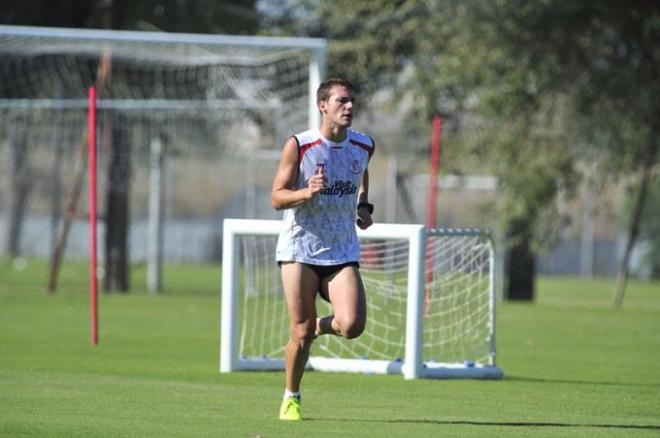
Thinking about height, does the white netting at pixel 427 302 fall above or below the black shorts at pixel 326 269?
below

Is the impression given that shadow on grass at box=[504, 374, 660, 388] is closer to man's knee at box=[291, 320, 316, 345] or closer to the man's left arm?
the man's left arm

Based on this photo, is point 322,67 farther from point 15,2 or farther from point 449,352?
point 15,2

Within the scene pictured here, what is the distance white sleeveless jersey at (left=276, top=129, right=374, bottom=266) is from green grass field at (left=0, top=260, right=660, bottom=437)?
114 cm

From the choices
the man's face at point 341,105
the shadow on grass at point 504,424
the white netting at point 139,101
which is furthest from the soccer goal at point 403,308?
the white netting at point 139,101

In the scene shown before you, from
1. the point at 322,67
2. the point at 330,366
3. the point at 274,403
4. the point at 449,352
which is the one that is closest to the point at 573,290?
the point at 322,67

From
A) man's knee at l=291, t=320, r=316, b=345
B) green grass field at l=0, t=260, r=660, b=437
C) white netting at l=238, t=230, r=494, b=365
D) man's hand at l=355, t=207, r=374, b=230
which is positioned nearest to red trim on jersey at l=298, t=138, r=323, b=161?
man's hand at l=355, t=207, r=374, b=230

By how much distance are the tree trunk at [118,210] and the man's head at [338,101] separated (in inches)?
723

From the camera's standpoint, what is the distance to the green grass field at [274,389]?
927 centimetres

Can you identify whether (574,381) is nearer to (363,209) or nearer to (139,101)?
(363,209)

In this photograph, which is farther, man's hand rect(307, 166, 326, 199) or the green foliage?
the green foliage

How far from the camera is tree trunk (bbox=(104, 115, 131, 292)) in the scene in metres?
27.9

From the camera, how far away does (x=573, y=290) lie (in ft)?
110

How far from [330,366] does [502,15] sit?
13486 millimetres

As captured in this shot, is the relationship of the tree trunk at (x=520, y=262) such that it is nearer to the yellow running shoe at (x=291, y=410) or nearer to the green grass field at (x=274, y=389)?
the green grass field at (x=274, y=389)
